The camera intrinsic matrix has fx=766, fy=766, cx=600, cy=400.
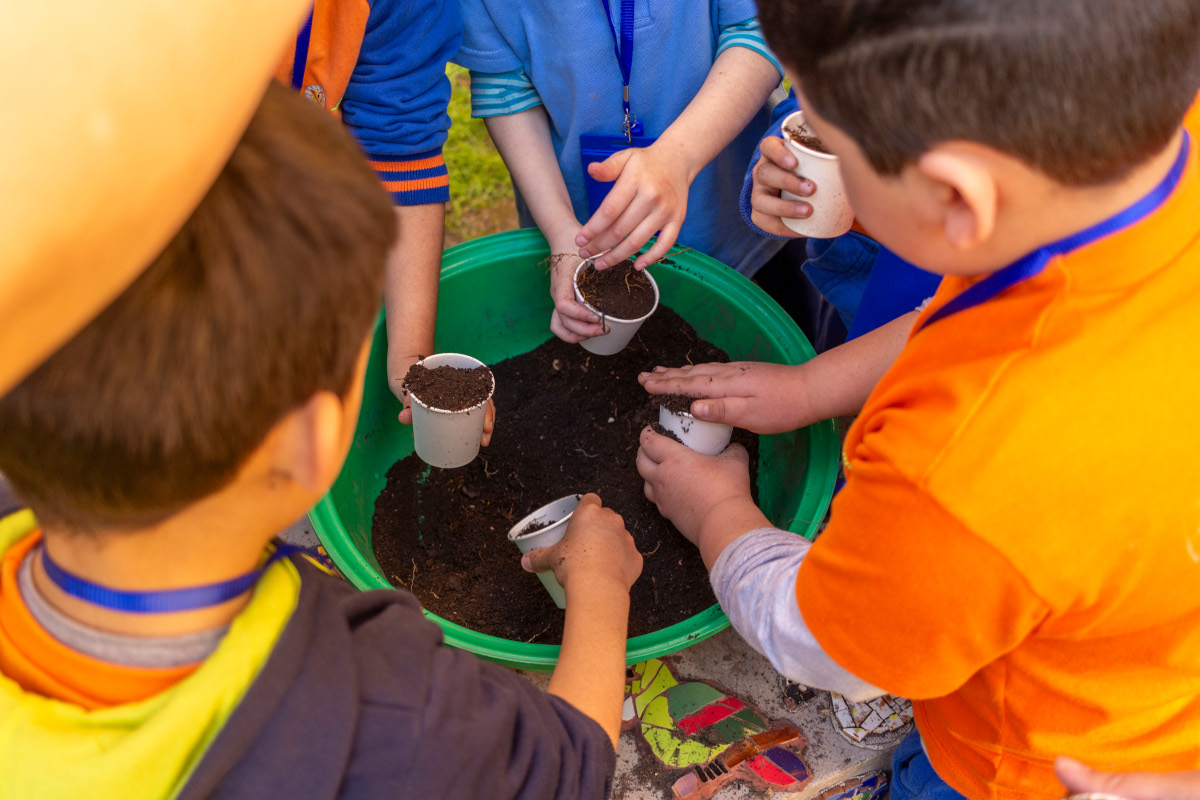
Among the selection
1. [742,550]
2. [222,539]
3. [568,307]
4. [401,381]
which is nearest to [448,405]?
[401,381]

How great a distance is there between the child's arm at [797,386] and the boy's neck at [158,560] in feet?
2.98

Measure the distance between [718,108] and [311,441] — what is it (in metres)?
1.16

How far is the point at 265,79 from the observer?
1.68 feet

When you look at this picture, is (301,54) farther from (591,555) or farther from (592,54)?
(591,555)

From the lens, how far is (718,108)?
147 centimetres

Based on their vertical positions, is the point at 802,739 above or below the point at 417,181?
below

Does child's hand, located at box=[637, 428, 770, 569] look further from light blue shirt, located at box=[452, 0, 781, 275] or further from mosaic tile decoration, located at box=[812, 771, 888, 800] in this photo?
light blue shirt, located at box=[452, 0, 781, 275]

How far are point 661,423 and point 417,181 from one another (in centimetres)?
66

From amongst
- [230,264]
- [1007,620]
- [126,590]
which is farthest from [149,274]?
[1007,620]

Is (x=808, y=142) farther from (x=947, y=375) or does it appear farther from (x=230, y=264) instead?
(x=230, y=264)

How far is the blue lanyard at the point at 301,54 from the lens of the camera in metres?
1.20

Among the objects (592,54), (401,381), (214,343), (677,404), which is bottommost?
(677,404)

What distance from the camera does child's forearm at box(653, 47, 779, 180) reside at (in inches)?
57.4

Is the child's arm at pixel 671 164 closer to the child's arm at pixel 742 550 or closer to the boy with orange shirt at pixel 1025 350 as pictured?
the child's arm at pixel 742 550
